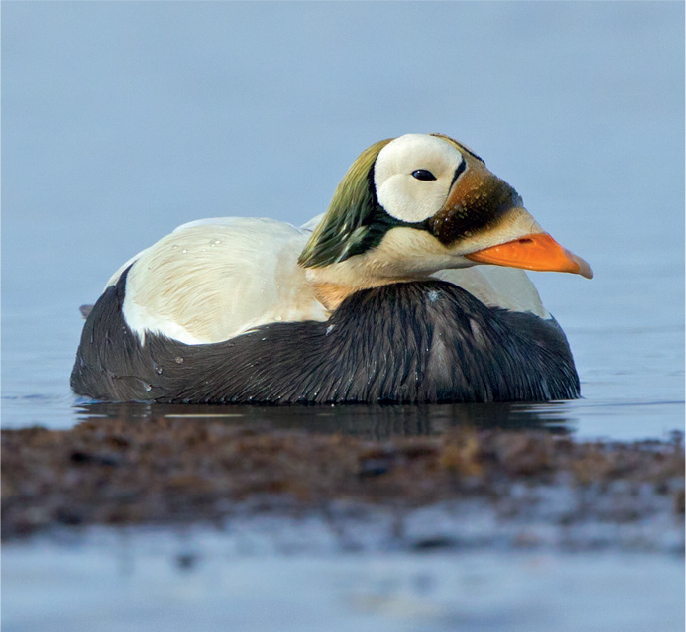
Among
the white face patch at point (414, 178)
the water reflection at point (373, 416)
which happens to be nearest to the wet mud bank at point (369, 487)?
the water reflection at point (373, 416)

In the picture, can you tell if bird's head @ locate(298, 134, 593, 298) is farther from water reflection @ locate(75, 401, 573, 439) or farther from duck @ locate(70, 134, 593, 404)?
water reflection @ locate(75, 401, 573, 439)

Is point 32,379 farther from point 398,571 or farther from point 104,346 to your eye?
point 398,571

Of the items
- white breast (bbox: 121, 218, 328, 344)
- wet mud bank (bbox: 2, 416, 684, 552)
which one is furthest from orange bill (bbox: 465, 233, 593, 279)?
wet mud bank (bbox: 2, 416, 684, 552)

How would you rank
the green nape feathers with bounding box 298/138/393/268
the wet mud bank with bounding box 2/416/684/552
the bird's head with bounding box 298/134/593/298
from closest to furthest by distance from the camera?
the wet mud bank with bounding box 2/416/684/552, the bird's head with bounding box 298/134/593/298, the green nape feathers with bounding box 298/138/393/268

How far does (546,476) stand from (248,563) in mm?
1283

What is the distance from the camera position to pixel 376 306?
7887 millimetres

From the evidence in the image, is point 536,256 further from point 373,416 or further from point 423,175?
point 373,416

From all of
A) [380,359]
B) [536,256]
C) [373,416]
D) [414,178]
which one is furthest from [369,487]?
[414,178]

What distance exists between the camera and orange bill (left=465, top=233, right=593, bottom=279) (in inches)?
296

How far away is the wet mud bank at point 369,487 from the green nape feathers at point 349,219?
6.13 ft

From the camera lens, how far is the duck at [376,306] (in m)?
7.65

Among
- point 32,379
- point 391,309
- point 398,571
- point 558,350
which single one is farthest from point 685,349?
point 398,571

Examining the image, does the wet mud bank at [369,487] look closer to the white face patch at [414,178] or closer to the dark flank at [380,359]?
the dark flank at [380,359]

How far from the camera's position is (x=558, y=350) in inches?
333
